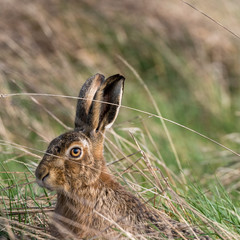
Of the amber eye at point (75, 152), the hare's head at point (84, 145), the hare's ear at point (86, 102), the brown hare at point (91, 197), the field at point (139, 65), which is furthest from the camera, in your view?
the field at point (139, 65)

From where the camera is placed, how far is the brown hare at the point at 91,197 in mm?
3840

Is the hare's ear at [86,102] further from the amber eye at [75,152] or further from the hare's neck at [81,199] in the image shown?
the hare's neck at [81,199]

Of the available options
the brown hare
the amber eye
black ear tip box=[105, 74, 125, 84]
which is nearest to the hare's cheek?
the brown hare

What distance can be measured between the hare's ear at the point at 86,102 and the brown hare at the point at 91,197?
128mm

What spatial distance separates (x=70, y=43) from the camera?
9.53 meters

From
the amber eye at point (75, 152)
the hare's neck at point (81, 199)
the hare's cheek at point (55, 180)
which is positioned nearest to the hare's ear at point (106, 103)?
the amber eye at point (75, 152)

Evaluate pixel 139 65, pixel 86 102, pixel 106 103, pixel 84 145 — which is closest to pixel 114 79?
pixel 106 103

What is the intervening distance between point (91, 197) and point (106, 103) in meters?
0.69

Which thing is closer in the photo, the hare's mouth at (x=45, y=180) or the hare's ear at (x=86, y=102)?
the hare's mouth at (x=45, y=180)

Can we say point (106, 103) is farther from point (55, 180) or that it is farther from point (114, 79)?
point (55, 180)

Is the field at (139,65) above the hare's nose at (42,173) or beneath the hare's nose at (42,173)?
above

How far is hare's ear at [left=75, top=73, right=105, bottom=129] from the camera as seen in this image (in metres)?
4.44

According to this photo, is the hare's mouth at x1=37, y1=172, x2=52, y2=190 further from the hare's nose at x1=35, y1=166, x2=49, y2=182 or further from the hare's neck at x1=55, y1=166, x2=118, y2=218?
the hare's neck at x1=55, y1=166, x2=118, y2=218

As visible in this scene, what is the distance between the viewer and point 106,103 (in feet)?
14.1
